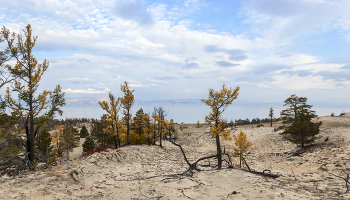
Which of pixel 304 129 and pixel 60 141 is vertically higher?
pixel 304 129

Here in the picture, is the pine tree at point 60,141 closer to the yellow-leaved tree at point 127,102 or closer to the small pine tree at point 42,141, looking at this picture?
the small pine tree at point 42,141

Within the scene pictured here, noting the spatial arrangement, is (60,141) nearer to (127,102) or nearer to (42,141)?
(42,141)

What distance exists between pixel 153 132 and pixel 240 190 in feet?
79.4

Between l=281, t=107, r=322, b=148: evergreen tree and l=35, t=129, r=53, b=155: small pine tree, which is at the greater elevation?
l=281, t=107, r=322, b=148: evergreen tree

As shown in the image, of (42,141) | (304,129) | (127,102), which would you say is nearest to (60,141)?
(42,141)

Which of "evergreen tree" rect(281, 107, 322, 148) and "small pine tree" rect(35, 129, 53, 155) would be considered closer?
"evergreen tree" rect(281, 107, 322, 148)

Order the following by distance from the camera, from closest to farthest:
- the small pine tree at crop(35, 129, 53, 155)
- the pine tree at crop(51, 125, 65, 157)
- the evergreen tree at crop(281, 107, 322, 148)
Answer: the evergreen tree at crop(281, 107, 322, 148), the small pine tree at crop(35, 129, 53, 155), the pine tree at crop(51, 125, 65, 157)

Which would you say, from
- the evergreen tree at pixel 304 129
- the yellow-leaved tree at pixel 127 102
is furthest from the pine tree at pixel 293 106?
the yellow-leaved tree at pixel 127 102

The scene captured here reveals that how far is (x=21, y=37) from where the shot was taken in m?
11.1

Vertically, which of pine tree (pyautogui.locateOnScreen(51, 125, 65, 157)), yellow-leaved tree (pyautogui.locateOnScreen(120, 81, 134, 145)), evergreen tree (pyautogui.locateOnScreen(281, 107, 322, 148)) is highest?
yellow-leaved tree (pyautogui.locateOnScreen(120, 81, 134, 145))

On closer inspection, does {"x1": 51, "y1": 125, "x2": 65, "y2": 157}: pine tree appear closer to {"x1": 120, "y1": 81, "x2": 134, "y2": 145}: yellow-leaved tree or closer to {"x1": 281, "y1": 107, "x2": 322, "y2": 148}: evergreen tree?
{"x1": 120, "y1": 81, "x2": 134, "y2": 145}: yellow-leaved tree

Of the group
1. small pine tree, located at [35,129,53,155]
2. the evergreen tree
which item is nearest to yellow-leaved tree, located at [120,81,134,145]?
small pine tree, located at [35,129,53,155]

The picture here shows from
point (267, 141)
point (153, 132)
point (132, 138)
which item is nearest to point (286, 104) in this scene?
point (267, 141)

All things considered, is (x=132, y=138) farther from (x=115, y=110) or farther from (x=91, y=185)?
(x=91, y=185)
